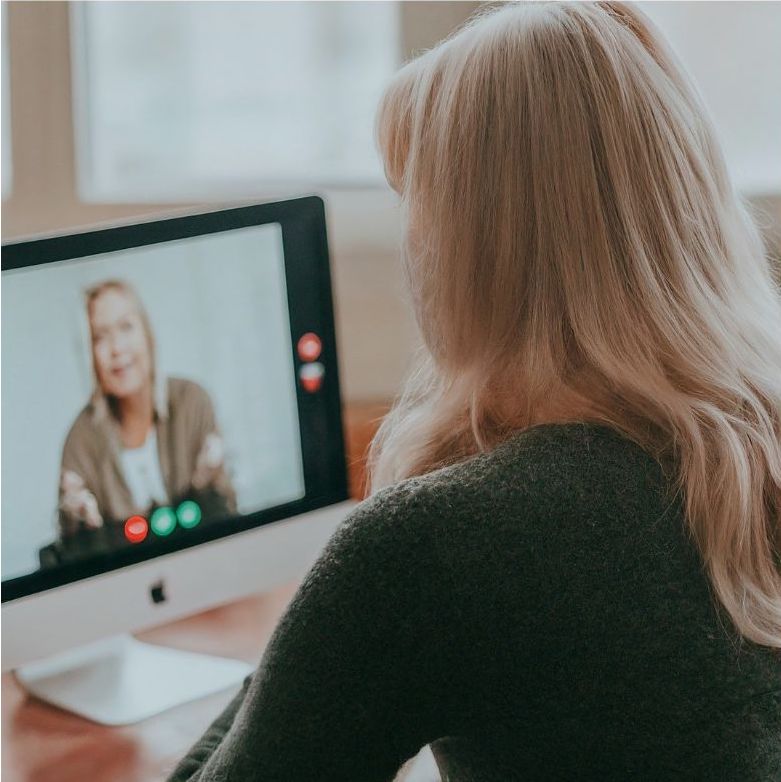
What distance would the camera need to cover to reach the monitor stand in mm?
1032

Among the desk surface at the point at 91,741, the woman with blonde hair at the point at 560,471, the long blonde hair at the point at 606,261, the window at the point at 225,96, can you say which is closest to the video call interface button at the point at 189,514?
the desk surface at the point at 91,741

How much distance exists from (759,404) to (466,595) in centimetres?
26

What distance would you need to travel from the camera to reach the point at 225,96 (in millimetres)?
2561

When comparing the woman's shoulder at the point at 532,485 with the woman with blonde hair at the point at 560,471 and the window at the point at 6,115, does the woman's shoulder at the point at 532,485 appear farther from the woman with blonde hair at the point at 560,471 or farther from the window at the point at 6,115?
the window at the point at 6,115

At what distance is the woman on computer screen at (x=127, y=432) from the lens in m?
1.02

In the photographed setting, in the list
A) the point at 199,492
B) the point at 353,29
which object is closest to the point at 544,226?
the point at 199,492

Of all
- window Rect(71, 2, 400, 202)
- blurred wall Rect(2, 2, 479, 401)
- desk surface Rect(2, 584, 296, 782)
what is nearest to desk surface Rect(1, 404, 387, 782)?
desk surface Rect(2, 584, 296, 782)

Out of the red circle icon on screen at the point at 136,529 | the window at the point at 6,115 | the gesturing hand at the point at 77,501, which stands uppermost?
the window at the point at 6,115

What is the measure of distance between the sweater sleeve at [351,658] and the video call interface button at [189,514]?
1.46 feet

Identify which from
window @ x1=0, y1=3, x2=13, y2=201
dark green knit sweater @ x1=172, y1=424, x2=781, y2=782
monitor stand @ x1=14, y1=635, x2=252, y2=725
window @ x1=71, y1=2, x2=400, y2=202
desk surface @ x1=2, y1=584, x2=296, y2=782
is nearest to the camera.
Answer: dark green knit sweater @ x1=172, y1=424, x2=781, y2=782

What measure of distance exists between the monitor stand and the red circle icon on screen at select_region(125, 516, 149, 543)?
0.48ft

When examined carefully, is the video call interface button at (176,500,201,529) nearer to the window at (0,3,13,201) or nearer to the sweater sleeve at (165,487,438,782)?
the sweater sleeve at (165,487,438,782)

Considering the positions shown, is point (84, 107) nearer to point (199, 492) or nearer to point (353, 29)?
point (353, 29)

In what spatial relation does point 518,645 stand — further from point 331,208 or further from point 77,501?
point 331,208
